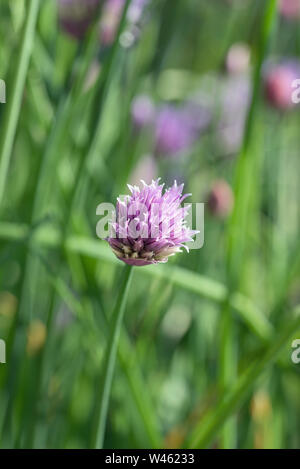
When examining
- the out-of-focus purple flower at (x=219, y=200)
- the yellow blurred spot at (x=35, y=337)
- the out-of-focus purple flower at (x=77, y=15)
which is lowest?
the yellow blurred spot at (x=35, y=337)

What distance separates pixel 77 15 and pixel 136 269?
29 cm

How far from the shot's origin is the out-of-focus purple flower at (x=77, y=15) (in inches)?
28.5

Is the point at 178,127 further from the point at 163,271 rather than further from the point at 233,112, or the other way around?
the point at 163,271

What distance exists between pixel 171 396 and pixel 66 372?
16 centimetres

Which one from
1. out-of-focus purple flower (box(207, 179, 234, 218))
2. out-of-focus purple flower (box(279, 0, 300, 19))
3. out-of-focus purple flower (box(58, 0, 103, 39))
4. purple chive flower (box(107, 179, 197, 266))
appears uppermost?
out-of-focus purple flower (box(279, 0, 300, 19))

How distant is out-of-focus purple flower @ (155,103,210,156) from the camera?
3.40ft

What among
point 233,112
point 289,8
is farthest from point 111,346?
point 289,8

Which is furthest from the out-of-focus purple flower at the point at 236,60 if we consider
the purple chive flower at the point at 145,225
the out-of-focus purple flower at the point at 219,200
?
the purple chive flower at the point at 145,225

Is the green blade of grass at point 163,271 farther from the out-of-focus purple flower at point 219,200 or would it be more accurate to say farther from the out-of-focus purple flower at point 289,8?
the out-of-focus purple flower at point 289,8

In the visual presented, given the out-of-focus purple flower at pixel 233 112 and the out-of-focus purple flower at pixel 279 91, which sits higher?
the out-of-focus purple flower at pixel 233 112

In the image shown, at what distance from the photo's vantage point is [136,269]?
2.11 feet

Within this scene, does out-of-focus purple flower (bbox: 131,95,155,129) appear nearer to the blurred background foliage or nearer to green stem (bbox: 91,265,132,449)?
the blurred background foliage

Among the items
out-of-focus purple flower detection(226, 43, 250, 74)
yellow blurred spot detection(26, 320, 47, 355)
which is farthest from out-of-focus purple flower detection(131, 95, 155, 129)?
yellow blurred spot detection(26, 320, 47, 355)

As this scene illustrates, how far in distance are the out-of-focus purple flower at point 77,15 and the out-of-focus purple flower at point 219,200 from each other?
253 mm
